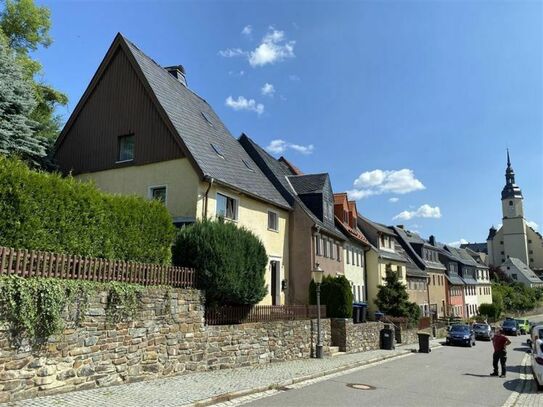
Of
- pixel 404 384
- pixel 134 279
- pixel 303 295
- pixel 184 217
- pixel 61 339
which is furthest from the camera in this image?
pixel 303 295

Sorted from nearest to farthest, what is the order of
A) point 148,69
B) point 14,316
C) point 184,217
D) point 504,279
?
1. point 14,316
2. point 184,217
3. point 148,69
4. point 504,279

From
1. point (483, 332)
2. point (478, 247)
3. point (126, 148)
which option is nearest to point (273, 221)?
point (126, 148)

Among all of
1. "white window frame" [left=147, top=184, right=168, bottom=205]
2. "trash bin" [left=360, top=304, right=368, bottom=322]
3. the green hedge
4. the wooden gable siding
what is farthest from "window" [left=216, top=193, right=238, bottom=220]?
"trash bin" [left=360, top=304, right=368, bottom=322]

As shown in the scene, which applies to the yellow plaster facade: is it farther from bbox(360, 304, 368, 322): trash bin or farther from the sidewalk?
bbox(360, 304, 368, 322): trash bin

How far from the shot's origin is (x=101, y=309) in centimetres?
1040

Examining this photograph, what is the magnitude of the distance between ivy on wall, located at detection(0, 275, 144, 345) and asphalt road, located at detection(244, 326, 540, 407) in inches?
173

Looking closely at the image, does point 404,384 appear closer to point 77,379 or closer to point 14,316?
point 77,379

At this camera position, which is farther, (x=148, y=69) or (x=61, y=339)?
(x=148, y=69)

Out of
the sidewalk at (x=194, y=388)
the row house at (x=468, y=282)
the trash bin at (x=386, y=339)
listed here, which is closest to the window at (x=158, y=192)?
the sidewalk at (x=194, y=388)

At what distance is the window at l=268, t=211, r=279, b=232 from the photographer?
80.5ft

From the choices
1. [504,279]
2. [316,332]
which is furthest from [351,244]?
[504,279]

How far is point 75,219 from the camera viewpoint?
11.1m

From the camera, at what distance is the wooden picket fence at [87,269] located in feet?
28.6

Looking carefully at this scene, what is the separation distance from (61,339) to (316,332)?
42.0 feet
